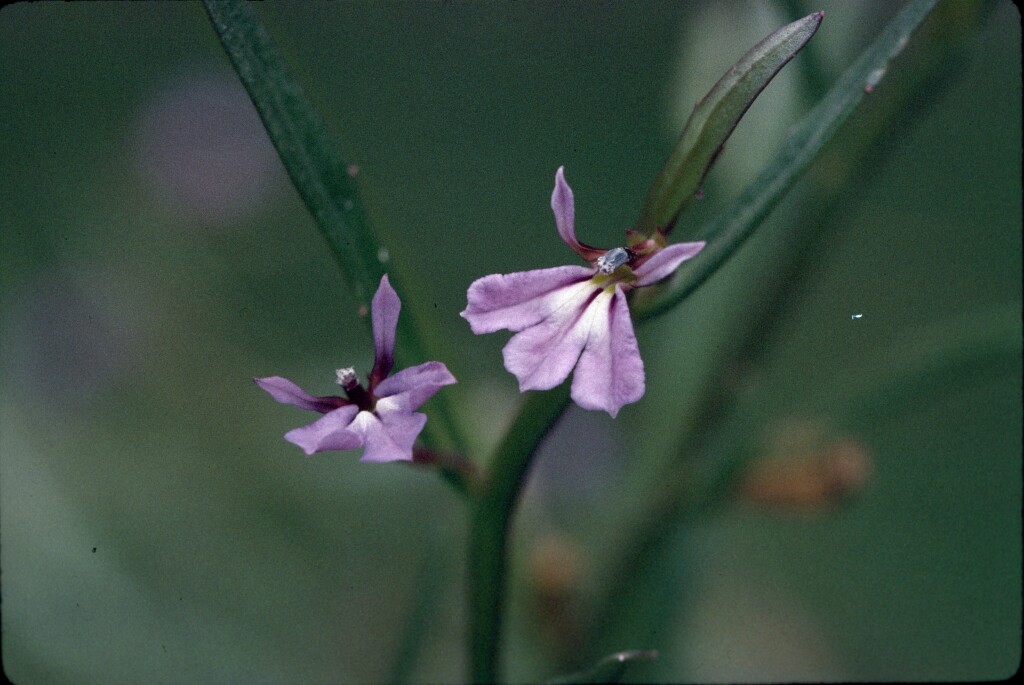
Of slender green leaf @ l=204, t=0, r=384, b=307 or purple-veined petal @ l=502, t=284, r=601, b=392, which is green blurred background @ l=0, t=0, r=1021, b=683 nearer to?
slender green leaf @ l=204, t=0, r=384, b=307

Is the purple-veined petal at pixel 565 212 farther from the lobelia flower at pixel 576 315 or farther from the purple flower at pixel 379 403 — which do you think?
the purple flower at pixel 379 403

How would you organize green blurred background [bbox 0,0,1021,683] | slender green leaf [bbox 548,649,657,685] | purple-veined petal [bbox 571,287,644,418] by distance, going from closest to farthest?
purple-veined petal [bbox 571,287,644,418], slender green leaf [bbox 548,649,657,685], green blurred background [bbox 0,0,1021,683]

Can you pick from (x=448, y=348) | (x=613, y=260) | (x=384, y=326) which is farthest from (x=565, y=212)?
(x=448, y=348)

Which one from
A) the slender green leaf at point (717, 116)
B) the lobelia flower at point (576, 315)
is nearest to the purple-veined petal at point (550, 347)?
the lobelia flower at point (576, 315)

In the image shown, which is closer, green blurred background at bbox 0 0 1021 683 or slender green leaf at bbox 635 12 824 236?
slender green leaf at bbox 635 12 824 236

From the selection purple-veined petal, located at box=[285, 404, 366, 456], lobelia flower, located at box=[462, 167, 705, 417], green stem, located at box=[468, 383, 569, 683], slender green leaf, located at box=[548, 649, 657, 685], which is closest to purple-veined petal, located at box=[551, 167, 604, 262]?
lobelia flower, located at box=[462, 167, 705, 417]

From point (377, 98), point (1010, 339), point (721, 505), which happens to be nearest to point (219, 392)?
point (377, 98)

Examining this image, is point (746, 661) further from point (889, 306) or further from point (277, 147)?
point (277, 147)
